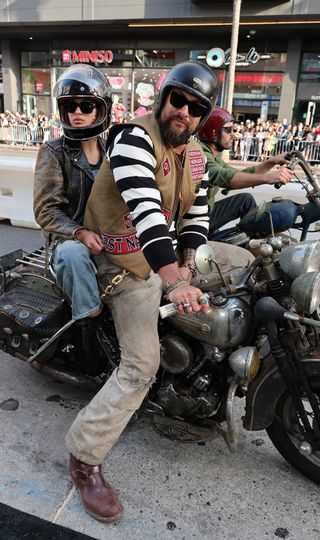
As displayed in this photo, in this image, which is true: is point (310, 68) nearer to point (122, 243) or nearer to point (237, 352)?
point (122, 243)

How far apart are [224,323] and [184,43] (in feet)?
74.9

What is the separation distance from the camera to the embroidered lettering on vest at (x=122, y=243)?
2.14 metres

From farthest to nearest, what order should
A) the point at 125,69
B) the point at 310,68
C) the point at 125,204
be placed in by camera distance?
1. the point at 125,69
2. the point at 310,68
3. the point at 125,204

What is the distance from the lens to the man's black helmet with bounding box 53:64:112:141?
267cm

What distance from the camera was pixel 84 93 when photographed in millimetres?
2676

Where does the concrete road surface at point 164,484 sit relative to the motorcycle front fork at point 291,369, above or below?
below

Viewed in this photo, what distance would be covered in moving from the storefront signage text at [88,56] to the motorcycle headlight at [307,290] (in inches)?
947

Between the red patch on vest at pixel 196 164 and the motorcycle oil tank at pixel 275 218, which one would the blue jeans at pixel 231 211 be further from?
the red patch on vest at pixel 196 164

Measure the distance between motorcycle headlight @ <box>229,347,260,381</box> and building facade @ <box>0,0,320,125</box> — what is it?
717 inches

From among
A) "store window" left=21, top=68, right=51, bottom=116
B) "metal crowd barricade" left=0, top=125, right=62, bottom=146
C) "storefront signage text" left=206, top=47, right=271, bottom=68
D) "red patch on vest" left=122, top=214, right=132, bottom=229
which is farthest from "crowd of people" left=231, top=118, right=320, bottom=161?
"red patch on vest" left=122, top=214, right=132, bottom=229

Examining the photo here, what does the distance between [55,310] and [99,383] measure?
1.67 feet

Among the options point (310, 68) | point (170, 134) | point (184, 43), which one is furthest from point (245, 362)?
point (184, 43)

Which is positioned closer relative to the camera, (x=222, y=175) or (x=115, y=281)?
(x=115, y=281)

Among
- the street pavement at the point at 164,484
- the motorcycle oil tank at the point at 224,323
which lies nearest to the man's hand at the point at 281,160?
the motorcycle oil tank at the point at 224,323
